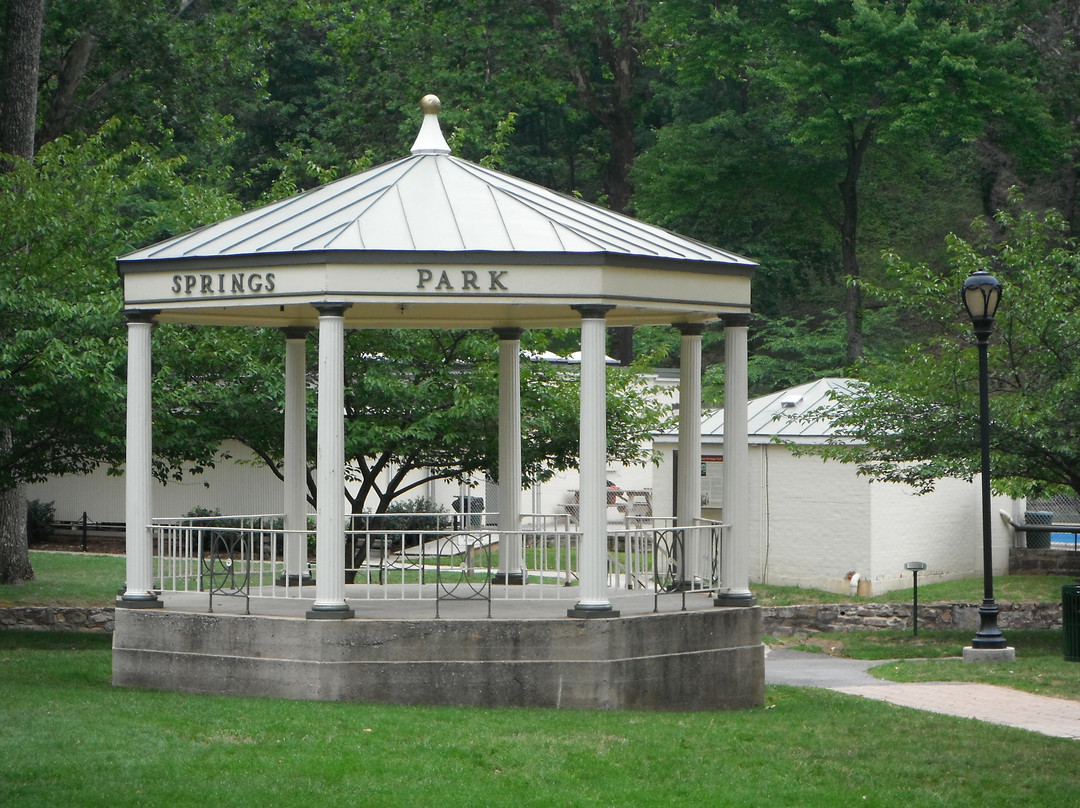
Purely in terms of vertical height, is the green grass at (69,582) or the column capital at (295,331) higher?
the column capital at (295,331)

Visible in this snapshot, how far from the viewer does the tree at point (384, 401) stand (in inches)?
741

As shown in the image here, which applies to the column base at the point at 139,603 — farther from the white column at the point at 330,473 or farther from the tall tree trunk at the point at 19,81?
the tall tree trunk at the point at 19,81

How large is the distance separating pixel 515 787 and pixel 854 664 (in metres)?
11.5

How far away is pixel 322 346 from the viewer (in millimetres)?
12773

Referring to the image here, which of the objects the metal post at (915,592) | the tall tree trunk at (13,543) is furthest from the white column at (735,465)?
the tall tree trunk at (13,543)

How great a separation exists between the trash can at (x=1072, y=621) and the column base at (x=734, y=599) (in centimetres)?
569

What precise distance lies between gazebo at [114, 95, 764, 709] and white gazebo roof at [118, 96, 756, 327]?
2 cm

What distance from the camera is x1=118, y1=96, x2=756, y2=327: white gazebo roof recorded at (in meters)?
12.8

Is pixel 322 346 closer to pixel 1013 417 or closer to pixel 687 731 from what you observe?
pixel 687 731

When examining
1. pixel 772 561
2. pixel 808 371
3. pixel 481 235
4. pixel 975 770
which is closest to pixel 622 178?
pixel 808 371

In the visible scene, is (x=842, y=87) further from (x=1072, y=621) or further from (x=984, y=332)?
(x=1072, y=621)

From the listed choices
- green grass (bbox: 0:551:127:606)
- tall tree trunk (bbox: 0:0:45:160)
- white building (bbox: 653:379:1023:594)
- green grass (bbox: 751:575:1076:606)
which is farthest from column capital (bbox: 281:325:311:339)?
white building (bbox: 653:379:1023:594)

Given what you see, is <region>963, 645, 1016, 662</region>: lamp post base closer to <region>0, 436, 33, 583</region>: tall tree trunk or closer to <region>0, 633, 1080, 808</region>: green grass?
<region>0, 633, 1080, 808</region>: green grass

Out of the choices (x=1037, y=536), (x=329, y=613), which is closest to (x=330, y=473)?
(x=329, y=613)
